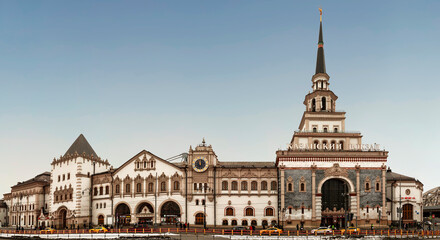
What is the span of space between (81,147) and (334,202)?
171 ft

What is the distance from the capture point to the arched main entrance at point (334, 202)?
8082 centimetres

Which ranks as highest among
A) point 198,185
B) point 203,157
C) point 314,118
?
point 314,118

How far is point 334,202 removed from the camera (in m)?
81.6

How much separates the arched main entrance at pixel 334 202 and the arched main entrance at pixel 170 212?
26555 mm

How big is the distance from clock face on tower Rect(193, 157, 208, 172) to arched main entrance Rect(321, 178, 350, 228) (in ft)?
71.4

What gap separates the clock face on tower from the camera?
84.5m

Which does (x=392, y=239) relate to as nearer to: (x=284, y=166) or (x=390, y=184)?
(x=284, y=166)

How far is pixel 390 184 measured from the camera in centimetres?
8994

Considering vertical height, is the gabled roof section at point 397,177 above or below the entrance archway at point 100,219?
above

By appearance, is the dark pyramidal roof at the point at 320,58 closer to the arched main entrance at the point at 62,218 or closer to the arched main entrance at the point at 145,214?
the arched main entrance at the point at 145,214

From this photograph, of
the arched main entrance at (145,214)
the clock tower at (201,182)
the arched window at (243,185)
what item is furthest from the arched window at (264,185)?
the arched main entrance at (145,214)

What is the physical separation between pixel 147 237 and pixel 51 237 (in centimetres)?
1629

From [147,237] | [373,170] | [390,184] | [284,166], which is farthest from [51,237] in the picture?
[390,184]

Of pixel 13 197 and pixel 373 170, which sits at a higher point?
pixel 373 170
